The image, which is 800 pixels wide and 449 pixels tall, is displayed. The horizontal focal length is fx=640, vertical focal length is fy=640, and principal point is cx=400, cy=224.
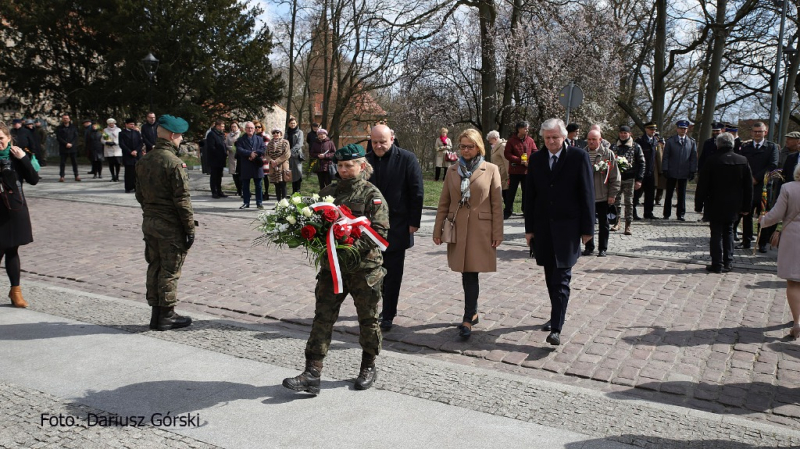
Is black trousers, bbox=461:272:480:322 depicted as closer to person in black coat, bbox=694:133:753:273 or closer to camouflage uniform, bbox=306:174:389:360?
camouflage uniform, bbox=306:174:389:360

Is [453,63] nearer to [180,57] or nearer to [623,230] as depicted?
[180,57]

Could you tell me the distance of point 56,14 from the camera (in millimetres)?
29016

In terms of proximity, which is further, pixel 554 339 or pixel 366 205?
pixel 554 339

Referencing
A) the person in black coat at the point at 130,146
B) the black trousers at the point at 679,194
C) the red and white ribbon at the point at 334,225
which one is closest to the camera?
the red and white ribbon at the point at 334,225

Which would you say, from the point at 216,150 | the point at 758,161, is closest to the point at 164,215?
the point at 758,161

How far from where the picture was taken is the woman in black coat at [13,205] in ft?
21.3

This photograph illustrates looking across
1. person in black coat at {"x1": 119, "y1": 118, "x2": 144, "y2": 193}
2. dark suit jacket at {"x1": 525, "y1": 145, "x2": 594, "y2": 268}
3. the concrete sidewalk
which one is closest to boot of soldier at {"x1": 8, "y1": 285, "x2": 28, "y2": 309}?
the concrete sidewalk

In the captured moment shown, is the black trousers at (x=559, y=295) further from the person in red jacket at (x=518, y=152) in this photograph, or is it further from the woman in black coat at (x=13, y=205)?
the person in red jacket at (x=518, y=152)

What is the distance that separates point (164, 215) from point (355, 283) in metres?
2.37

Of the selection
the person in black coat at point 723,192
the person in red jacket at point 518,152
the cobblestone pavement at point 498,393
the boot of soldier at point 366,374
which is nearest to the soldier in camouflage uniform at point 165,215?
the cobblestone pavement at point 498,393

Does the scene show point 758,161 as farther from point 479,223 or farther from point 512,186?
point 479,223

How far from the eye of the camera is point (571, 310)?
695 cm

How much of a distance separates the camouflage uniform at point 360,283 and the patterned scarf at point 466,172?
146 centimetres

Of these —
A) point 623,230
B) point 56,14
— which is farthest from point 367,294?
point 56,14
